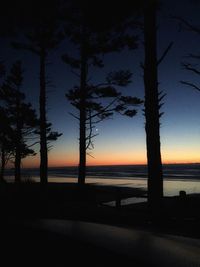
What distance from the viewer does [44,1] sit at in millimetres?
17781

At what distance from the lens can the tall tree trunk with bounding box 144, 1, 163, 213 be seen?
519 inches

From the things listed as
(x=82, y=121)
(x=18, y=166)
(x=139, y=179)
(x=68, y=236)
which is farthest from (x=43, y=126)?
(x=139, y=179)

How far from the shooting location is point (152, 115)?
1315 cm

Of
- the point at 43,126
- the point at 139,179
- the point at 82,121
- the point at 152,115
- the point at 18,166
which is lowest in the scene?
the point at 139,179

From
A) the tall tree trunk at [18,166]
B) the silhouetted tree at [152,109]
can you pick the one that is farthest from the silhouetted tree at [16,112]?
the silhouetted tree at [152,109]

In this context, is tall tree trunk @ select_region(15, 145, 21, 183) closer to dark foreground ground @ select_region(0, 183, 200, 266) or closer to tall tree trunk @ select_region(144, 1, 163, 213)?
dark foreground ground @ select_region(0, 183, 200, 266)

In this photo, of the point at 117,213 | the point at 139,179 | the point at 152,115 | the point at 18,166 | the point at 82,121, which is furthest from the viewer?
the point at 139,179

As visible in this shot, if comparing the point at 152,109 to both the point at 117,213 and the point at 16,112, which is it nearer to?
the point at 117,213

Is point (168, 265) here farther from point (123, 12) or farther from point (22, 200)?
point (22, 200)

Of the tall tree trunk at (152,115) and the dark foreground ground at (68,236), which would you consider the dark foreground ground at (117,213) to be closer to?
the dark foreground ground at (68,236)

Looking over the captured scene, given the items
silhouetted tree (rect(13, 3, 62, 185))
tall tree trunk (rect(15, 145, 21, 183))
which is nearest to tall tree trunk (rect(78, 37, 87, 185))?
silhouetted tree (rect(13, 3, 62, 185))

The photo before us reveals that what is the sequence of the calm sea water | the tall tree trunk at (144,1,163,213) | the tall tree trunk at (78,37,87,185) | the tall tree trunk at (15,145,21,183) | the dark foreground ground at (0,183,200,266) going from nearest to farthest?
the dark foreground ground at (0,183,200,266)
the tall tree trunk at (144,1,163,213)
the tall tree trunk at (78,37,87,185)
the tall tree trunk at (15,145,21,183)
the calm sea water

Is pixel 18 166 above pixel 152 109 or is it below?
below

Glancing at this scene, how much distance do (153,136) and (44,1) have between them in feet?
29.3
